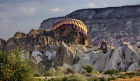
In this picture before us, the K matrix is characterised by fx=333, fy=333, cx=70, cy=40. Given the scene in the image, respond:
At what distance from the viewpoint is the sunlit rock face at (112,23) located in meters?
134

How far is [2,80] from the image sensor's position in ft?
53.8

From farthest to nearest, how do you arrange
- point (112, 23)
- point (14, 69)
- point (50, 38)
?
1. point (112, 23)
2. point (50, 38)
3. point (14, 69)

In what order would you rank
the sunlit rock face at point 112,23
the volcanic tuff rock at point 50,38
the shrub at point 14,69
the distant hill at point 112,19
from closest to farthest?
the shrub at point 14,69, the volcanic tuff rock at point 50,38, the sunlit rock face at point 112,23, the distant hill at point 112,19

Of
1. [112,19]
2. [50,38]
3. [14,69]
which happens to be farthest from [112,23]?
[14,69]

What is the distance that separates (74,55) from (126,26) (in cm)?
9838

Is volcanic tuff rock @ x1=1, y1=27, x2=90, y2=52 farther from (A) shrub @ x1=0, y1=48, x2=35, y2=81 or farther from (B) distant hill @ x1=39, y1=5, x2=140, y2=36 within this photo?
(B) distant hill @ x1=39, y1=5, x2=140, y2=36

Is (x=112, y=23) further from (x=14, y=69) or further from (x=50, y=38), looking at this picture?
(x=14, y=69)

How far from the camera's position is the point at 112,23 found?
149 m

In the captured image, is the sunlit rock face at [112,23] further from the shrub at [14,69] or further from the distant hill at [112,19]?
the shrub at [14,69]

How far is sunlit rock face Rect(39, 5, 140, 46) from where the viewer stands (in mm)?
134000


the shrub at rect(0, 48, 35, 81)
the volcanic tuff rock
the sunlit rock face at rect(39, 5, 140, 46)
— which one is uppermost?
the sunlit rock face at rect(39, 5, 140, 46)

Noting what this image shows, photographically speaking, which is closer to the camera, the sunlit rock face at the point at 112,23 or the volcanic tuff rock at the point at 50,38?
the volcanic tuff rock at the point at 50,38

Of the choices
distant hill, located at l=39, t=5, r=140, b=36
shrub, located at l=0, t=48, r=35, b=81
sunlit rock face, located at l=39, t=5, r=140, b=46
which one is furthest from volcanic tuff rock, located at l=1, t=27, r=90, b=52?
distant hill, located at l=39, t=5, r=140, b=36

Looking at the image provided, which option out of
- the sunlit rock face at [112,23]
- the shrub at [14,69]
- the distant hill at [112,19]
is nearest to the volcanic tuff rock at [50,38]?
the shrub at [14,69]
